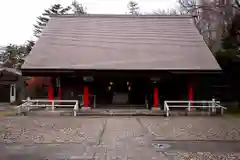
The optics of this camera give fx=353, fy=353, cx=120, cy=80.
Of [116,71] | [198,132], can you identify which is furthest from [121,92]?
[198,132]

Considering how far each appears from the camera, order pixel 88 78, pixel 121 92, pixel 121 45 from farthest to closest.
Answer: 1. pixel 121 92
2. pixel 121 45
3. pixel 88 78

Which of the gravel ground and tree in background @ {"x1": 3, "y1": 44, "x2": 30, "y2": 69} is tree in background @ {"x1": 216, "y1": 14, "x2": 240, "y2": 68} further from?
tree in background @ {"x1": 3, "y1": 44, "x2": 30, "y2": 69}

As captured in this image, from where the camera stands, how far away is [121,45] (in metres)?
23.3

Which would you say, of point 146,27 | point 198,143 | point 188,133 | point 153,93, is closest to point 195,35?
point 146,27

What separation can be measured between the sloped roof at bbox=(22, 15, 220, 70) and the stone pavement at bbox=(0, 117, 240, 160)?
24.6 ft

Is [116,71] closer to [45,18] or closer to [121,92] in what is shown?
[121,92]

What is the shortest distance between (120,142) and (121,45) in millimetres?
13891

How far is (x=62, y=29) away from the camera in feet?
83.8

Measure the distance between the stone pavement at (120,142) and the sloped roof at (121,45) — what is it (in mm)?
7488

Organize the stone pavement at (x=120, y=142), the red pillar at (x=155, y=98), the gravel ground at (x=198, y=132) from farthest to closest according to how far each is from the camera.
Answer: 1. the red pillar at (x=155, y=98)
2. the gravel ground at (x=198, y=132)
3. the stone pavement at (x=120, y=142)

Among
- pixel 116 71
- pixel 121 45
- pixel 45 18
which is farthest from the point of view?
pixel 45 18

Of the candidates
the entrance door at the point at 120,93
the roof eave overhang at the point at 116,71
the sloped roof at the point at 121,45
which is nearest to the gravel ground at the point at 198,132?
the roof eave overhang at the point at 116,71

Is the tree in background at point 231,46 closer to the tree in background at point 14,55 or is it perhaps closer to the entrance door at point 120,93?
the entrance door at point 120,93

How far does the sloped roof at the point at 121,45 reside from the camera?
2086 centimetres
